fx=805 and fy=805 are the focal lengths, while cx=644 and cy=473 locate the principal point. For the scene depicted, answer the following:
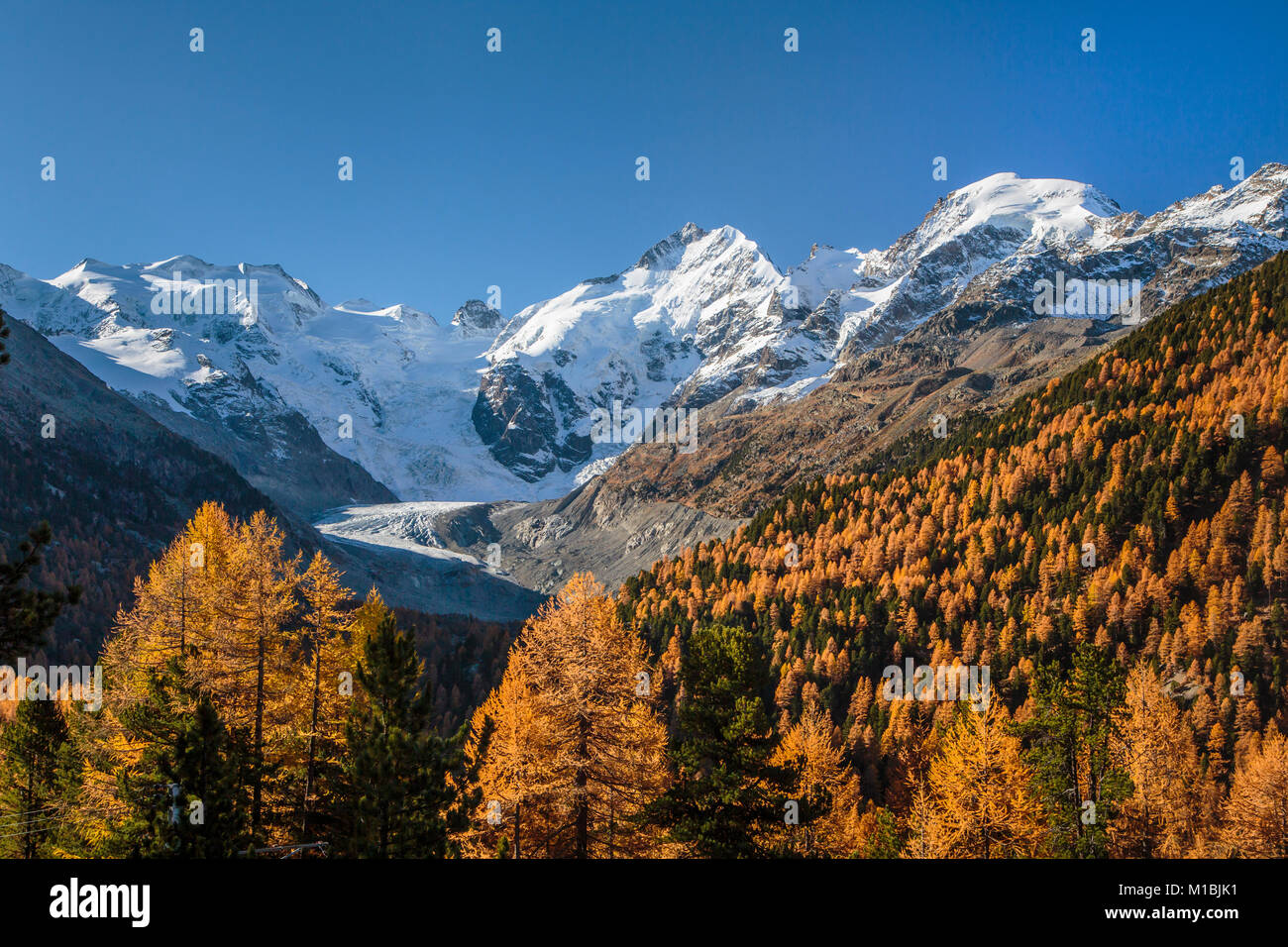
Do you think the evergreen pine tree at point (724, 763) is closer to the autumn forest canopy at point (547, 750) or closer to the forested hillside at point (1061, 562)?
the autumn forest canopy at point (547, 750)

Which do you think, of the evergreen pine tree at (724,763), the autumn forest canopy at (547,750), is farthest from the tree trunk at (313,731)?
the evergreen pine tree at (724,763)

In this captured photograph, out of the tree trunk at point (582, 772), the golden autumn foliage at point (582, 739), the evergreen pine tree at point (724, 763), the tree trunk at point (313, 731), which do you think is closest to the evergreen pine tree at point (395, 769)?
the tree trunk at point (313, 731)

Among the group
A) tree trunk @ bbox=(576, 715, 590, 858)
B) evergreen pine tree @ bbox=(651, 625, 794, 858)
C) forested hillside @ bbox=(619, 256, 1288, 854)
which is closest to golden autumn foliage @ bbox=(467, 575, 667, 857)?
tree trunk @ bbox=(576, 715, 590, 858)

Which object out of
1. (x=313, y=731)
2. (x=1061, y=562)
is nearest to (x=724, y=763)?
(x=313, y=731)

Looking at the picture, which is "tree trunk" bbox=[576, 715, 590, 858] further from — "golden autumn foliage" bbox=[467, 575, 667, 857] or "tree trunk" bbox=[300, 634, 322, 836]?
"tree trunk" bbox=[300, 634, 322, 836]

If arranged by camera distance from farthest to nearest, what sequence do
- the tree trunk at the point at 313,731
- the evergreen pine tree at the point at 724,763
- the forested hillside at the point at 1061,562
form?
the forested hillside at the point at 1061,562
the tree trunk at the point at 313,731
the evergreen pine tree at the point at 724,763

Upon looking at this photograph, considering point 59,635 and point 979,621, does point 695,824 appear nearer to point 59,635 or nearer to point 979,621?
point 979,621

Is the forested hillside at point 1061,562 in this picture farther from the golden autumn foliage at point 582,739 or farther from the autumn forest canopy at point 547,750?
the golden autumn foliage at point 582,739

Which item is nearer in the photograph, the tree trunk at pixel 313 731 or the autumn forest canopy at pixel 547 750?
the autumn forest canopy at pixel 547 750

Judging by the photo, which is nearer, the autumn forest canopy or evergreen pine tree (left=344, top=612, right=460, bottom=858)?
evergreen pine tree (left=344, top=612, right=460, bottom=858)

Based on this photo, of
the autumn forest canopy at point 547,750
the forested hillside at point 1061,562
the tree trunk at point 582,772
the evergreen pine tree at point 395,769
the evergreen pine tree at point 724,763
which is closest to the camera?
the evergreen pine tree at point 395,769

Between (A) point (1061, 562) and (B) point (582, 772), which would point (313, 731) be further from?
(A) point (1061, 562)

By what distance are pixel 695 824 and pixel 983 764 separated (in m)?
15.7
